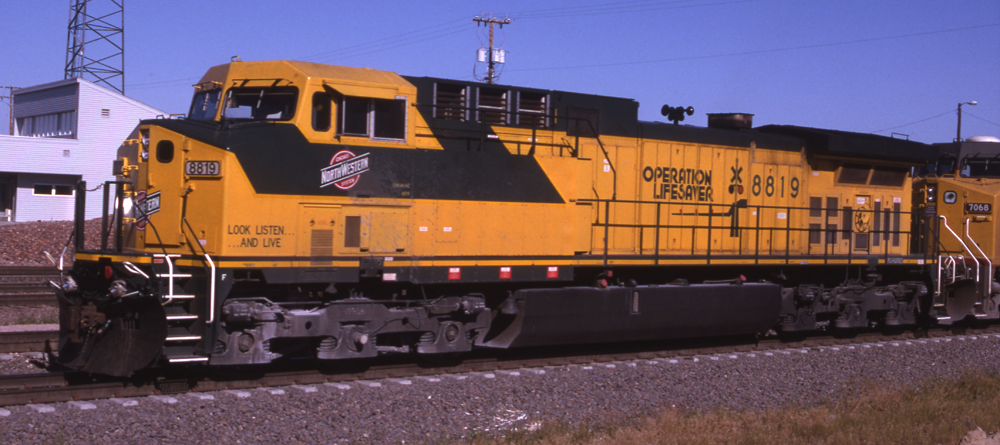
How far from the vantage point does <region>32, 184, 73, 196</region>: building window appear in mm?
37531

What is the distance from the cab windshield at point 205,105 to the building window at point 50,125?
35.7 metres

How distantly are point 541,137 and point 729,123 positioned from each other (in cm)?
403

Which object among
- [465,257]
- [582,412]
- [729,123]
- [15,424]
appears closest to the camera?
[15,424]

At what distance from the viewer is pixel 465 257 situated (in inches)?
354

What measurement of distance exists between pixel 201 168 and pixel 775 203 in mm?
8492

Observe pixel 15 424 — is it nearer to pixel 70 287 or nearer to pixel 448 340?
pixel 70 287

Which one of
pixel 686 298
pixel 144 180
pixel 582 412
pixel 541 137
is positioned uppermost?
pixel 541 137

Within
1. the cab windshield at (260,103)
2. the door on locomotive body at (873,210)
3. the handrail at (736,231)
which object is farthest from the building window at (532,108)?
the door on locomotive body at (873,210)

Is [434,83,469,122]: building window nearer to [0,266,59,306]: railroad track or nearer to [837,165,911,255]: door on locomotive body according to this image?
[0,266,59,306]: railroad track

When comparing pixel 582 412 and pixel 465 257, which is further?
pixel 465 257

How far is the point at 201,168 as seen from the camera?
25.3 feet

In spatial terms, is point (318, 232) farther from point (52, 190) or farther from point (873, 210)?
point (52, 190)

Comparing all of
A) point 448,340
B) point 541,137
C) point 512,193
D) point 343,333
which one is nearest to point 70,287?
point 343,333

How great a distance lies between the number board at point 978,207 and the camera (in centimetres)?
1424
